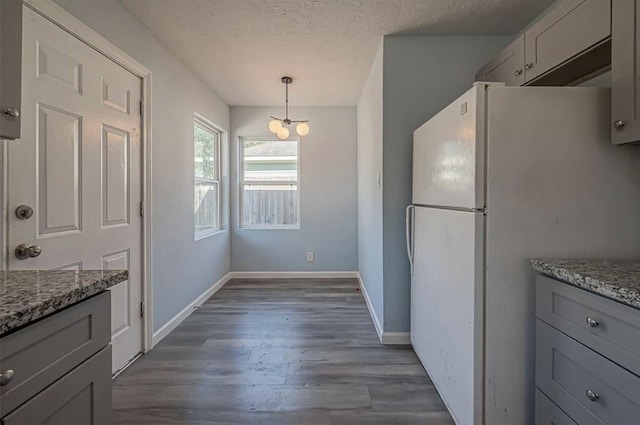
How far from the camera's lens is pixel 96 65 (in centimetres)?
198

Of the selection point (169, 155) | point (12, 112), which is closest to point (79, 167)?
point (12, 112)

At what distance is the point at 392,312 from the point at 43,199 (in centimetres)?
234

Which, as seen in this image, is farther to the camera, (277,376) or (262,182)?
(262,182)

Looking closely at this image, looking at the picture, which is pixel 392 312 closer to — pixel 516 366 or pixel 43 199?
pixel 516 366

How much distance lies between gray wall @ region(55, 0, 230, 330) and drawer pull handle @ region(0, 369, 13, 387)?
190 centimetres

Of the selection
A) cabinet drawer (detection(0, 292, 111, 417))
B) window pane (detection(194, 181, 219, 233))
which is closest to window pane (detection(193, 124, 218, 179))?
window pane (detection(194, 181, 219, 233))

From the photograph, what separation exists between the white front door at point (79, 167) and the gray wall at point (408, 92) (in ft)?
6.17

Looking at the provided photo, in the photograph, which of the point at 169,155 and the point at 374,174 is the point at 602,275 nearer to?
the point at 374,174

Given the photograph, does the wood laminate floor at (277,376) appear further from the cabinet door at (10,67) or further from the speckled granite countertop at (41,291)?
the cabinet door at (10,67)

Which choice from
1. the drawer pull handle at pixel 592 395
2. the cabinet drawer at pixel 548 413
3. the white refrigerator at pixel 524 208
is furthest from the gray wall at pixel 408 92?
the drawer pull handle at pixel 592 395

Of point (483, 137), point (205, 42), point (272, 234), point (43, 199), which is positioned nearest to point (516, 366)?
point (483, 137)

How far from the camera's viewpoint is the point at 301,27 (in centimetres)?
249

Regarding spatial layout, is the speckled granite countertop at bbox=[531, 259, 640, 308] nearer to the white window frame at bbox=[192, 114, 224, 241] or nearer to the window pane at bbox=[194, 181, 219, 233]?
the white window frame at bbox=[192, 114, 224, 241]

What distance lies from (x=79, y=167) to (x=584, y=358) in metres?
2.47
